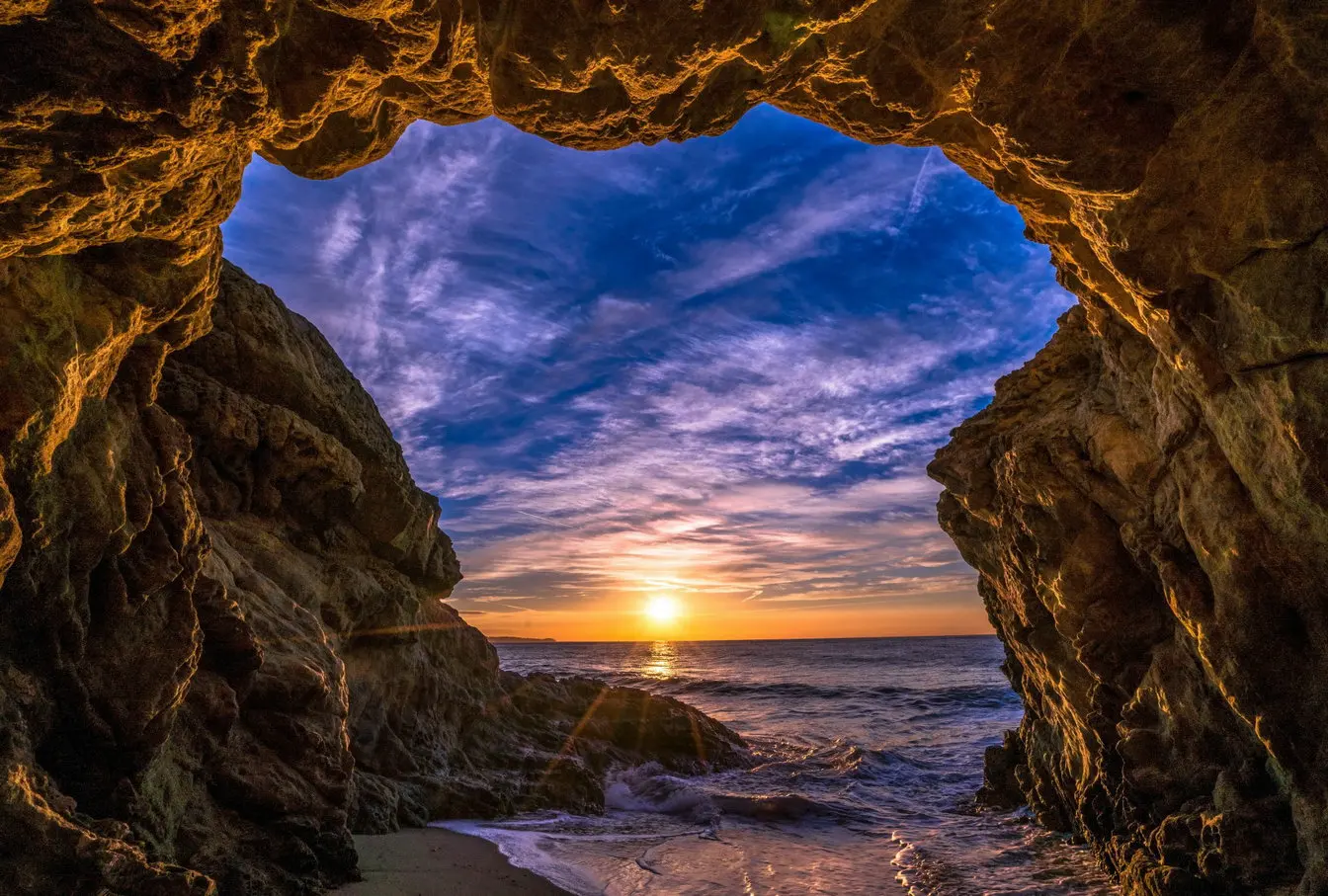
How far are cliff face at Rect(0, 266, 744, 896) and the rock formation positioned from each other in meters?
0.05

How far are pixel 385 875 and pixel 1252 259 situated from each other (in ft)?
39.8

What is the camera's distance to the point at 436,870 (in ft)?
29.2

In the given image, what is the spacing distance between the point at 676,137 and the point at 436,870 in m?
10.1

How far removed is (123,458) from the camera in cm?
619

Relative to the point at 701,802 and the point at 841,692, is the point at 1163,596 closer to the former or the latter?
the point at 701,802

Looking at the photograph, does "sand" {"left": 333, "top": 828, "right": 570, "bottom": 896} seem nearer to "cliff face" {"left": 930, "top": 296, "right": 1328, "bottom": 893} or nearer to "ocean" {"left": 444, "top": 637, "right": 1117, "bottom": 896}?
"ocean" {"left": 444, "top": 637, "right": 1117, "bottom": 896}

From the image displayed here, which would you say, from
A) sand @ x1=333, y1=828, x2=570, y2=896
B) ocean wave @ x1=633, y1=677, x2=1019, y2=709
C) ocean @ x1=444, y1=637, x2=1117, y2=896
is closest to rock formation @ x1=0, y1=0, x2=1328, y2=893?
sand @ x1=333, y1=828, x2=570, y2=896

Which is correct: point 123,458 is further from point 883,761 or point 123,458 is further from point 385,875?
point 883,761

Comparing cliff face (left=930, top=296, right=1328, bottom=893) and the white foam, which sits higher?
cliff face (left=930, top=296, right=1328, bottom=893)

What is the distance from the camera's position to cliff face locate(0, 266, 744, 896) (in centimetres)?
537

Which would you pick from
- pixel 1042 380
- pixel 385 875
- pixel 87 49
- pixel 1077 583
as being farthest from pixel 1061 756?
pixel 87 49

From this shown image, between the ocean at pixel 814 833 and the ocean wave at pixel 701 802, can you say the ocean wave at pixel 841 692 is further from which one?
the ocean wave at pixel 701 802

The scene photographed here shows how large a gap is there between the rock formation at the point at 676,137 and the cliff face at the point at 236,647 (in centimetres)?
5

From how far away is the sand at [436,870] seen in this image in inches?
320
